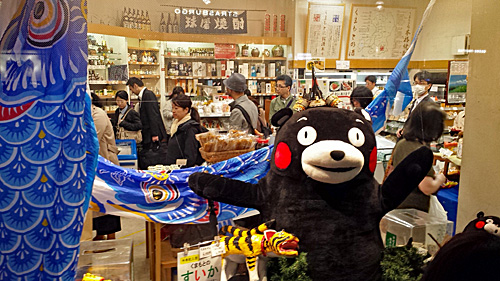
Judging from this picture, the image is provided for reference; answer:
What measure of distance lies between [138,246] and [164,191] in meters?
0.46

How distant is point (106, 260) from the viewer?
2.11m

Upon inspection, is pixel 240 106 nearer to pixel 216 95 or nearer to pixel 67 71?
pixel 216 95

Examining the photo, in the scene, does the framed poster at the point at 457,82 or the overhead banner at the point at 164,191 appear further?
the framed poster at the point at 457,82

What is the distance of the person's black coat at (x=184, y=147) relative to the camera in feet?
7.23

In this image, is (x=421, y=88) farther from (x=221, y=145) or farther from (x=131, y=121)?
(x=131, y=121)

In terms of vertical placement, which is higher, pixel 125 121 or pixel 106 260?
pixel 125 121

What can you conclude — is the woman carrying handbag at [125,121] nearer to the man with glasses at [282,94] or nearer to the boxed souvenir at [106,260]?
the boxed souvenir at [106,260]

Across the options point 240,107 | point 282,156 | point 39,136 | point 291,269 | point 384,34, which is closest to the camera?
point 39,136

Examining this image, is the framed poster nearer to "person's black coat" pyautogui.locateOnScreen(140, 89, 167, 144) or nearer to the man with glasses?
the man with glasses

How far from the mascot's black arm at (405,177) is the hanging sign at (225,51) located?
3.18 ft

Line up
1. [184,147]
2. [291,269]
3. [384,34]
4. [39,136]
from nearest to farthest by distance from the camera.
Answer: [39,136] → [291,269] → [184,147] → [384,34]

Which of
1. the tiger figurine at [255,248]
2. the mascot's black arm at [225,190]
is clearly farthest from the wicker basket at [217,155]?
the tiger figurine at [255,248]

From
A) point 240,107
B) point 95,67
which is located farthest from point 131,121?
point 240,107

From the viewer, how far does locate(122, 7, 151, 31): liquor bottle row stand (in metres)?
2.04
